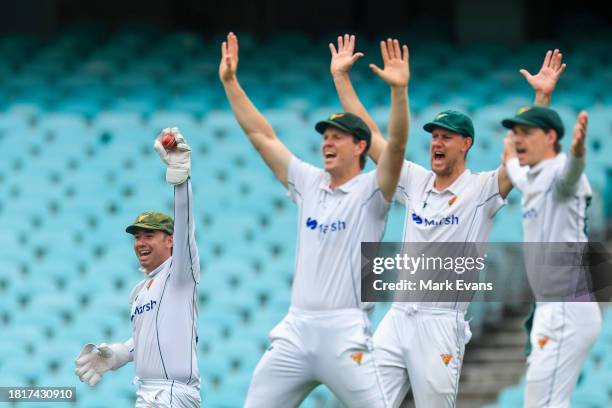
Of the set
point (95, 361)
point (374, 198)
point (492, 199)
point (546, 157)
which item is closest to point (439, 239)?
point (492, 199)

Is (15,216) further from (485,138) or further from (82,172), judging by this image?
(485,138)

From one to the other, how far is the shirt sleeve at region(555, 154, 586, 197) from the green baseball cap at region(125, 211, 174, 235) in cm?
201

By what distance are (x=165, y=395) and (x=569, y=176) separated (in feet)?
7.40

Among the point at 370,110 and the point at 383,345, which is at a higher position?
the point at 370,110

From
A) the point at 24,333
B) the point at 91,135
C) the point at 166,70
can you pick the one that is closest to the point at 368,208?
the point at 24,333

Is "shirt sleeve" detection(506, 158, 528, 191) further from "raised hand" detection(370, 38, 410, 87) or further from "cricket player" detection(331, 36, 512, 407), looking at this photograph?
"raised hand" detection(370, 38, 410, 87)

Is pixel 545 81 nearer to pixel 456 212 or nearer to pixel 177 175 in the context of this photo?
pixel 456 212

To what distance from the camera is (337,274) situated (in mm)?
6273

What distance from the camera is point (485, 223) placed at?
6684mm

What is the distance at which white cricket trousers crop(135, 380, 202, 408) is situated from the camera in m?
6.40

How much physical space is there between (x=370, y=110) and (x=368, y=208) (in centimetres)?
649

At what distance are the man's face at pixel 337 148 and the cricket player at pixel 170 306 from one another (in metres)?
0.70

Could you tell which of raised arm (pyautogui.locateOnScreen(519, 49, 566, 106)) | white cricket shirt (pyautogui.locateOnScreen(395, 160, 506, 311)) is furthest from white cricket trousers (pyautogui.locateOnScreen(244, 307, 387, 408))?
raised arm (pyautogui.locateOnScreen(519, 49, 566, 106))

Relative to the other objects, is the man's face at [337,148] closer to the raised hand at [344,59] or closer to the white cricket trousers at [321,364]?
the raised hand at [344,59]
